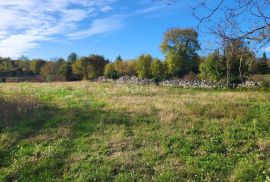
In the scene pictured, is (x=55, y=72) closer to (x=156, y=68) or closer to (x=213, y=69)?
(x=156, y=68)

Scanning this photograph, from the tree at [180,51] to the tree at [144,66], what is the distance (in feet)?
9.60

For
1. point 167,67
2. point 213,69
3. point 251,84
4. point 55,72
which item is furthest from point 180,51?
point 55,72

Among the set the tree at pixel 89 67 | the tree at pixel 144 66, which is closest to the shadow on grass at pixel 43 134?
the tree at pixel 144 66

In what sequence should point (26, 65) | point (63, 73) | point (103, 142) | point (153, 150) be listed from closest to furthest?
1. point (153, 150)
2. point (103, 142)
3. point (63, 73)
4. point (26, 65)

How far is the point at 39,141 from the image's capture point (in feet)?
34.9

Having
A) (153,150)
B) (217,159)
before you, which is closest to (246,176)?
(217,159)

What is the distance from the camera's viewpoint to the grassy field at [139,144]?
7961mm

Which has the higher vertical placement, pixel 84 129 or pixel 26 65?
Result: pixel 26 65

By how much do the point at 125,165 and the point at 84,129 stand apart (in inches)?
143

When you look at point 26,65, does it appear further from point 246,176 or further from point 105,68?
point 246,176

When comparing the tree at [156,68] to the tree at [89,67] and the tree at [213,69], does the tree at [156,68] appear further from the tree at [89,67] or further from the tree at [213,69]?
the tree at [89,67]

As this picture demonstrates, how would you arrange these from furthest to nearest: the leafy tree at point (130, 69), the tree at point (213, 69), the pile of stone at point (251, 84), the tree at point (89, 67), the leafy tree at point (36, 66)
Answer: the leafy tree at point (36, 66) → the tree at point (89, 67) → the leafy tree at point (130, 69) → the tree at point (213, 69) → the pile of stone at point (251, 84)

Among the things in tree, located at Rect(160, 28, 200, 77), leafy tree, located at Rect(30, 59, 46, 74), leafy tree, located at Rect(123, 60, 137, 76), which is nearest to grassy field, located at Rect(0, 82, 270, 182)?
tree, located at Rect(160, 28, 200, 77)

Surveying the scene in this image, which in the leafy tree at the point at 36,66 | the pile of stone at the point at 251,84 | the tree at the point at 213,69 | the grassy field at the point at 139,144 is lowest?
the grassy field at the point at 139,144
